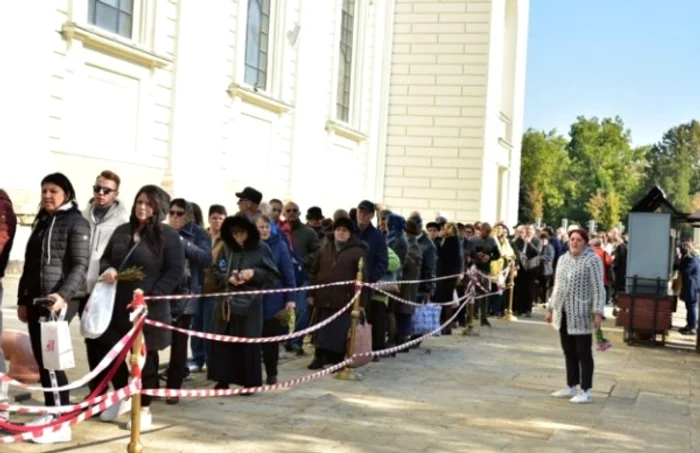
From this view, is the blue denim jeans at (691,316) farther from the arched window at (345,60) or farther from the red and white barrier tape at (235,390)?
the red and white barrier tape at (235,390)

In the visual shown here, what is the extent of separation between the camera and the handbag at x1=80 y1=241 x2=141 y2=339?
7176mm

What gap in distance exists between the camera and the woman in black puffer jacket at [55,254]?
6.98 meters

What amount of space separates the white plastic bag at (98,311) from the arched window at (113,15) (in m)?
9.52

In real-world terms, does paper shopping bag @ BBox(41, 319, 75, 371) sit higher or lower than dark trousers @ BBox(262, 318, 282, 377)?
higher

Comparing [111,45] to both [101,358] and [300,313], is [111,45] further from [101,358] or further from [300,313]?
[101,358]

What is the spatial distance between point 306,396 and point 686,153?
141 meters

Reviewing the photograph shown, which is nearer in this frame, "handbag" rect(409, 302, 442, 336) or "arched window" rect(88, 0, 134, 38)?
"handbag" rect(409, 302, 442, 336)

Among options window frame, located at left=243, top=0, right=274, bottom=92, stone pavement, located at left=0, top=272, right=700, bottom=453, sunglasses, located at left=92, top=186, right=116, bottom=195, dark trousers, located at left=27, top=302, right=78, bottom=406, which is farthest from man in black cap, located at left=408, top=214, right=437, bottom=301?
window frame, located at left=243, top=0, right=274, bottom=92

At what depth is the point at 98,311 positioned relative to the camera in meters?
7.20

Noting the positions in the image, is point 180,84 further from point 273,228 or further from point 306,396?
point 306,396

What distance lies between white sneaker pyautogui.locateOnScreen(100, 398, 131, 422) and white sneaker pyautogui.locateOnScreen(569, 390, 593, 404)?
4.58 m

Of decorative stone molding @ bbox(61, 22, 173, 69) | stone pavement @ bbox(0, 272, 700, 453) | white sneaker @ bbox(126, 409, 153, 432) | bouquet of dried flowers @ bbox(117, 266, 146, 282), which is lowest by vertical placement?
stone pavement @ bbox(0, 272, 700, 453)

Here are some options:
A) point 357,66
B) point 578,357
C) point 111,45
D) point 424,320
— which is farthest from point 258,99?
point 578,357

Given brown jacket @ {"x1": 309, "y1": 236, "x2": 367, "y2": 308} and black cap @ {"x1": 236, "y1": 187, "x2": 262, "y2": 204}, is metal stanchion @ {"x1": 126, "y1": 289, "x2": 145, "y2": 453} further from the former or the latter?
brown jacket @ {"x1": 309, "y1": 236, "x2": 367, "y2": 308}
